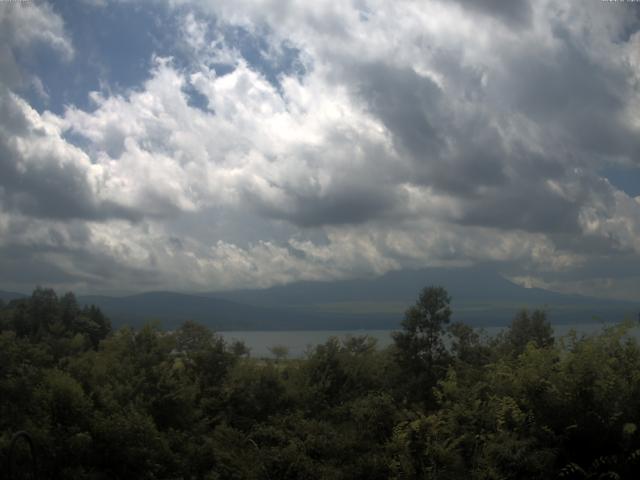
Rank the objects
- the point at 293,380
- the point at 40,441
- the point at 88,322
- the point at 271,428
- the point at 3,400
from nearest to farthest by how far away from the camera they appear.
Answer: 1. the point at 40,441
2. the point at 3,400
3. the point at 271,428
4. the point at 293,380
5. the point at 88,322

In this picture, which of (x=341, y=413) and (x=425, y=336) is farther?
(x=425, y=336)

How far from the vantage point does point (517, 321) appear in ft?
159

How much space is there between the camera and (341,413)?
2370cm

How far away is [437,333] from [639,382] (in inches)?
623

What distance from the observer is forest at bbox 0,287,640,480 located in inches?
521

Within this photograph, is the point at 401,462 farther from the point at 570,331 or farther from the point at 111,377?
the point at 111,377

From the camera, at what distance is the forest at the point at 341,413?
13.2m

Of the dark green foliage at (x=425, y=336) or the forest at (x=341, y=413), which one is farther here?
the dark green foliage at (x=425, y=336)

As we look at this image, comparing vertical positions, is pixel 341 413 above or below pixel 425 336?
below

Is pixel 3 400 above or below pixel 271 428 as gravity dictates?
above

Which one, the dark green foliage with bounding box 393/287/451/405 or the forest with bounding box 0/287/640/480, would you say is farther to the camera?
the dark green foliage with bounding box 393/287/451/405

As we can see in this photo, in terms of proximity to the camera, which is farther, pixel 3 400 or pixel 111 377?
pixel 111 377

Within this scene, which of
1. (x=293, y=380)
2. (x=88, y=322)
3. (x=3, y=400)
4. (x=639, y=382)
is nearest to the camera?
(x=639, y=382)

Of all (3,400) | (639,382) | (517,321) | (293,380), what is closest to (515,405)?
(639,382)
